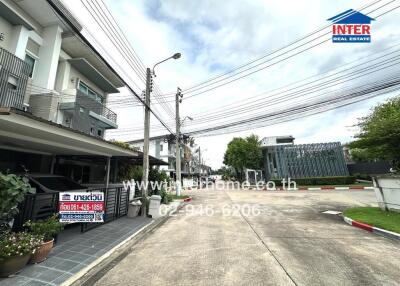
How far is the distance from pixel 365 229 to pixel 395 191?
3.33 metres

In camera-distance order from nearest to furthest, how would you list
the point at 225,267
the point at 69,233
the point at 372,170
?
the point at 225,267, the point at 69,233, the point at 372,170

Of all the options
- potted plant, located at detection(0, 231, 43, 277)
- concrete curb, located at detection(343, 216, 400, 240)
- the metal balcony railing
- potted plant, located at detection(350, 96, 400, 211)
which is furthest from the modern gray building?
potted plant, located at detection(0, 231, 43, 277)

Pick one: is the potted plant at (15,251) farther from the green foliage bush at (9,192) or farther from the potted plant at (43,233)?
the green foliage bush at (9,192)

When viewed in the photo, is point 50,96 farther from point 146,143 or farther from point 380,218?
point 380,218

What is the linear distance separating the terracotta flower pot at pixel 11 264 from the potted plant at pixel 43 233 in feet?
1.24

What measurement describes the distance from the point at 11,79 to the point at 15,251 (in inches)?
304

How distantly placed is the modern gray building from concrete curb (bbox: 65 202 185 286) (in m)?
26.9

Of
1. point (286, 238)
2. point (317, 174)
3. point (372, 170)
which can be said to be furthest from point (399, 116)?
point (372, 170)

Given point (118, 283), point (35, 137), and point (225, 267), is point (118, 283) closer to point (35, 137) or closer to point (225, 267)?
point (225, 267)

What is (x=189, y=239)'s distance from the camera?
6.62 metres

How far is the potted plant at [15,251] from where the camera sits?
3.90 m

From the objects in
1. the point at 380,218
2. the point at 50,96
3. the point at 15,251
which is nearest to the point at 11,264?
the point at 15,251

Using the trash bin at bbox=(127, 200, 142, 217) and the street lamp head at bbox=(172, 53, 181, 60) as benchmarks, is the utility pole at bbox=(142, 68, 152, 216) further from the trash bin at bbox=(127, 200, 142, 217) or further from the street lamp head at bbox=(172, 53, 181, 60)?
the street lamp head at bbox=(172, 53, 181, 60)

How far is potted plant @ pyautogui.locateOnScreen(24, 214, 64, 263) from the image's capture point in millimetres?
4570
